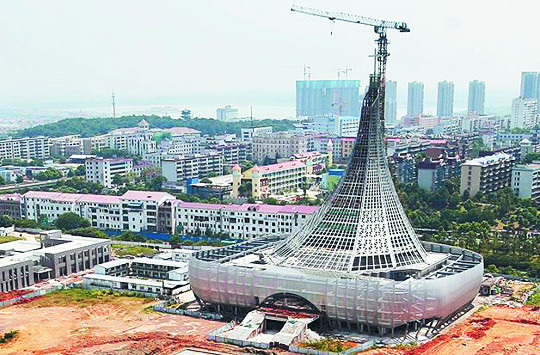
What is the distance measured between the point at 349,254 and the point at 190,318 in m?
7.78

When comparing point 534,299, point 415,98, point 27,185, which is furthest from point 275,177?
point 415,98

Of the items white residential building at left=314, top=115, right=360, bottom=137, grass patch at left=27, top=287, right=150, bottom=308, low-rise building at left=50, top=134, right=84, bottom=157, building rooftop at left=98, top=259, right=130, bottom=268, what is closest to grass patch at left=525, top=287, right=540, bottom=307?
grass patch at left=27, top=287, right=150, bottom=308

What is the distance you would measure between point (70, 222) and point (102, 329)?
24.0 metres

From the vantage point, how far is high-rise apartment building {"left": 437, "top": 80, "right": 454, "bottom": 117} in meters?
156

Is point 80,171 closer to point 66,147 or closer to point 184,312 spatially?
point 66,147

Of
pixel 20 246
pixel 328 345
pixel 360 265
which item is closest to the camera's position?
pixel 328 345

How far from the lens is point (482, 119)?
418ft

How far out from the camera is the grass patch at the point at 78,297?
3344cm

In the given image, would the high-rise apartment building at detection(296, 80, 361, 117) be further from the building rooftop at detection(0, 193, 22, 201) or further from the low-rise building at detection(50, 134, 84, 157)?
the building rooftop at detection(0, 193, 22, 201)

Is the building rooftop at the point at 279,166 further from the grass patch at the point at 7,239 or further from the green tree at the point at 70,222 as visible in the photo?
the grass patch at the point at 7,239

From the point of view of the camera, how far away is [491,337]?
91.2 feet

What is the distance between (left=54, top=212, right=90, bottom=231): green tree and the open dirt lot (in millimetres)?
18064

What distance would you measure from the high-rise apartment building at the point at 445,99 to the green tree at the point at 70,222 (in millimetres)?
118869

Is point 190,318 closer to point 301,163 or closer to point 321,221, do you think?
point 321,221
